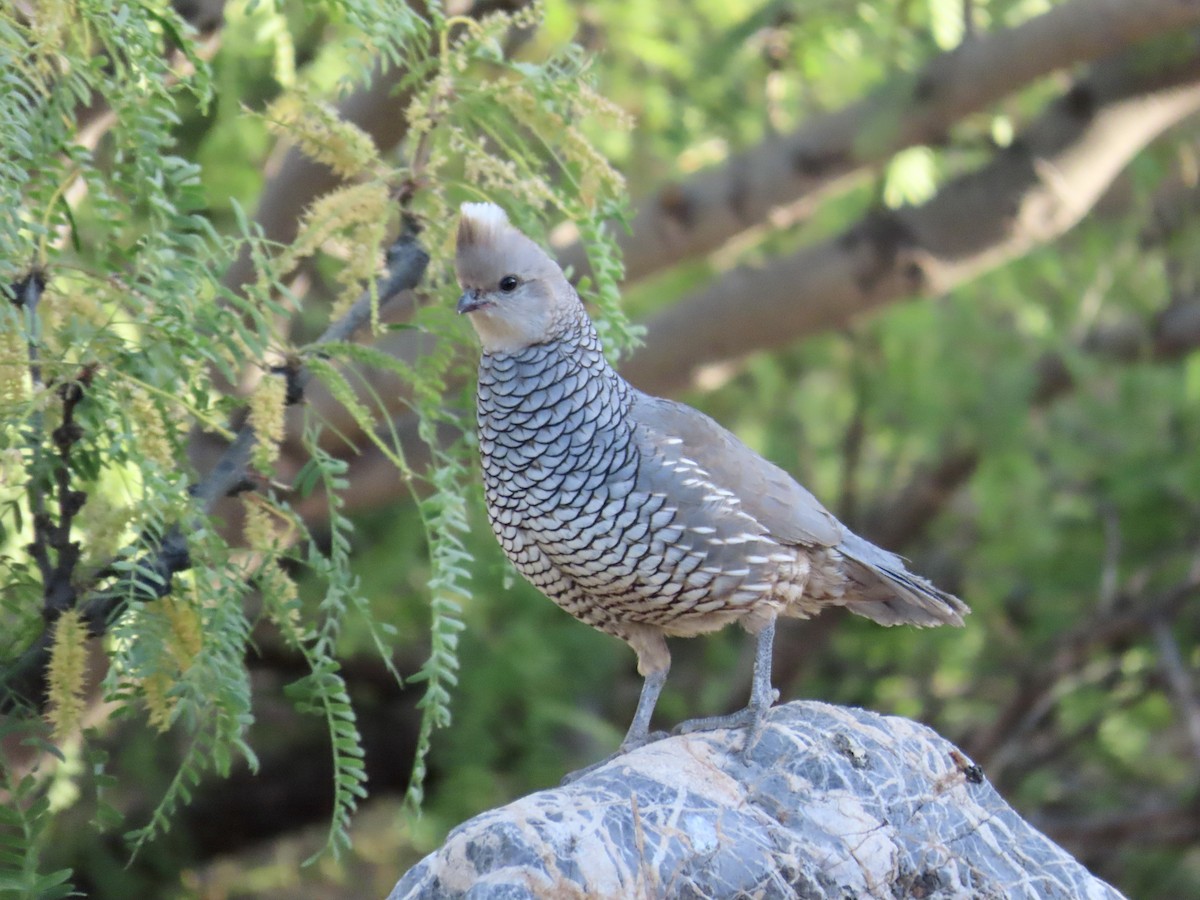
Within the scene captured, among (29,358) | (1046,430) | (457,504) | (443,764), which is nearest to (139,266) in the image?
(29,358)

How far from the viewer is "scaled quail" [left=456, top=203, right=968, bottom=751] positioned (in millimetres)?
3115

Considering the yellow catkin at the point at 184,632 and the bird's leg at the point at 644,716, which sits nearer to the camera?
the yellow catkin at the point at 184,632

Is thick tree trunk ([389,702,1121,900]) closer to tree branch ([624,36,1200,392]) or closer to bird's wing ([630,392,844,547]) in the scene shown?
bird's wing ([630,392,844,547])

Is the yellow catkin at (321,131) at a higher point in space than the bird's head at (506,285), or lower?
higher

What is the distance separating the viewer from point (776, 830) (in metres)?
2.88

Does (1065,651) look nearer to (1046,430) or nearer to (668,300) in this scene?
(1046,430)

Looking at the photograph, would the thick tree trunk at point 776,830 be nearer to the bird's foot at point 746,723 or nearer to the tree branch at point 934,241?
the bird's foot at point 746,723

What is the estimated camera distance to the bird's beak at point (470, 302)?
3041 mm

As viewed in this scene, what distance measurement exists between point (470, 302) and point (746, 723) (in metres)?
1.07

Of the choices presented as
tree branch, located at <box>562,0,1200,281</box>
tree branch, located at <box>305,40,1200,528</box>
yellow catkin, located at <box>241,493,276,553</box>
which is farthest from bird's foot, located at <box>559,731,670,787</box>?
tree branch, located at <box>305,40,1200,528</box>

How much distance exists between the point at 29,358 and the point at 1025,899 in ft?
7.16

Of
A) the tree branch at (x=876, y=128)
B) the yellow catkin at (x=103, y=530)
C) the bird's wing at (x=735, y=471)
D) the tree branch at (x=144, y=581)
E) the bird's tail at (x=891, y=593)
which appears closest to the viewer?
the tree branch at (x=144, y=581)

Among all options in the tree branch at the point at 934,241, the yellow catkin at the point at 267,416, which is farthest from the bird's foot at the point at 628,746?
the tree branch at the point at 934,241

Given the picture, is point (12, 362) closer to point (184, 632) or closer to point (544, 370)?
point (184, 632)
